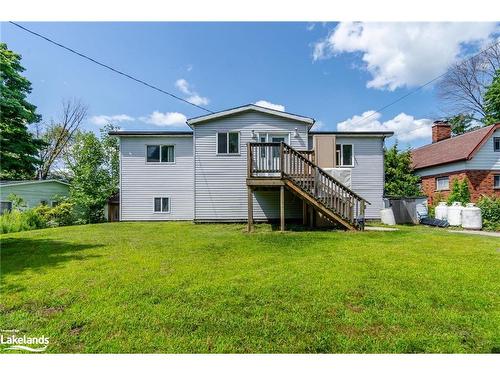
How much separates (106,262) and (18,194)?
13645 mm

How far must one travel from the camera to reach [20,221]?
10.6 meters

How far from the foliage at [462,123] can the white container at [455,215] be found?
18429 millimetres

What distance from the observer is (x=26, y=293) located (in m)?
3.58

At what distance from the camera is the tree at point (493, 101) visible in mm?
19703

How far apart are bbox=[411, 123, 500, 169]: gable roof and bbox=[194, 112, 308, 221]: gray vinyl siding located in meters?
10.2

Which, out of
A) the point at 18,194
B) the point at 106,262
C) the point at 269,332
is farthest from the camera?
the point at 18,194

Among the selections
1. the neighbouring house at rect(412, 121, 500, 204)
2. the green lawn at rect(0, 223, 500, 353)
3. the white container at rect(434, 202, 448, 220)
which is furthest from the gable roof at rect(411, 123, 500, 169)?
the green lawn at rect(0, 223, 500, 353)

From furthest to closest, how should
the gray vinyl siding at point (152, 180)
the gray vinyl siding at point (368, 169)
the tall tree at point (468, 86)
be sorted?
the tall tree at point (468, 86) → the gray vinyl siding at point (152, 180) → the gray vinyl siding at point (368, 169)

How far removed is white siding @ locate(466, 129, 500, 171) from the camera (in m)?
13.9

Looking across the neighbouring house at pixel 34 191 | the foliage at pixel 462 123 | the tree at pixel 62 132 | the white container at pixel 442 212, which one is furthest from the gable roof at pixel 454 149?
the tree at pixel 62 132

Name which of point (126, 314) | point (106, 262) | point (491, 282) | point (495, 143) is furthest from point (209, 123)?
point (495, 143)

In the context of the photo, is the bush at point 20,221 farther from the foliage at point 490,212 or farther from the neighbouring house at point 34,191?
the foliage at point 490,212

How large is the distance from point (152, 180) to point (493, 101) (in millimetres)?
26279

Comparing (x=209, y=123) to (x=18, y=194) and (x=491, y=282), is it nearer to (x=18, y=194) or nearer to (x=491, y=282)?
(x=491, y=282)
